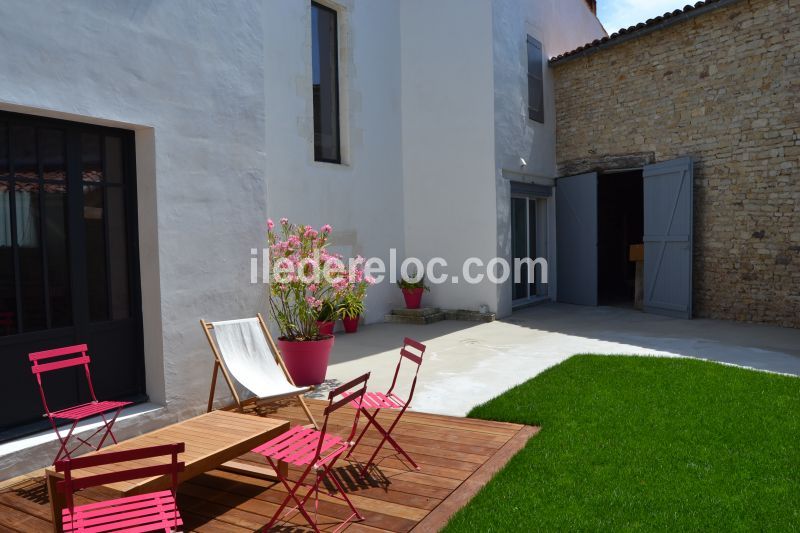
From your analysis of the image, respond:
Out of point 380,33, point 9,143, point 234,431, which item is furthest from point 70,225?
point 380,33

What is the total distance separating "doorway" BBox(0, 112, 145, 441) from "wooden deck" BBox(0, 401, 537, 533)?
0.72 m

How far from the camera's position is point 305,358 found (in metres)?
5.82

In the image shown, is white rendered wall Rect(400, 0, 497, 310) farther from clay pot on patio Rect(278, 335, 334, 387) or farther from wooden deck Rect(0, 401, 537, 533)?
wooden deck Rect(0, 401, 537, 533)

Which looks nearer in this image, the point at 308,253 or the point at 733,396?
the point at 733,396

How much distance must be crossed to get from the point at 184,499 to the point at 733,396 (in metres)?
4.47

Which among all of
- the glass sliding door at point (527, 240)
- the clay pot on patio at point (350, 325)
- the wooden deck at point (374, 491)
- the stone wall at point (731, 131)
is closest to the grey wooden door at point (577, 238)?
the glass sliding door at point (527, 240)

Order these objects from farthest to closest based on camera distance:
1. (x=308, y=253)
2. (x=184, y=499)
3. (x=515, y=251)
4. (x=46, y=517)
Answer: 1. (x=515, y=251)
2. (x=308, y=253)
3. (x=184, y=499)
4. (x=46, y=517)

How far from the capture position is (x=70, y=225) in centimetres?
418

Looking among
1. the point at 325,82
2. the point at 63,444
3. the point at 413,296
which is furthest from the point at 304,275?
the point at 413,296

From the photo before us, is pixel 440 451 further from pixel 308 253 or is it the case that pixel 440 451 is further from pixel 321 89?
pixel 321 89

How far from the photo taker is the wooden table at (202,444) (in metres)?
2.82

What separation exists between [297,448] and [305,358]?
9.34 feet

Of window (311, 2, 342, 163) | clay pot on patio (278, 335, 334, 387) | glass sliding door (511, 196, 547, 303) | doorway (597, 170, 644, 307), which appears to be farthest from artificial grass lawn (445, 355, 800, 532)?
doorway (597, 170, 644, 307)

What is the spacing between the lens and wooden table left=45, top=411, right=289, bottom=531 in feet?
9.26
